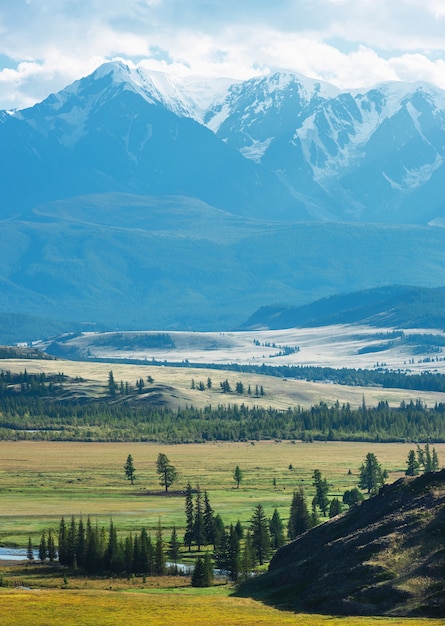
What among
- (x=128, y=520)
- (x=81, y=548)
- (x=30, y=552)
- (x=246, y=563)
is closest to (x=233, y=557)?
(x=246, y=563)

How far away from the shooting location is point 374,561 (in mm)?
92188

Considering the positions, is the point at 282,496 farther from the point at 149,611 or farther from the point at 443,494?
the point at 149,611

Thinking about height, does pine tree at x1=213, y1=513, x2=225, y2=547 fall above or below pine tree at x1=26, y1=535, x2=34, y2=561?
above

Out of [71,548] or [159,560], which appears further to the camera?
[71,548]

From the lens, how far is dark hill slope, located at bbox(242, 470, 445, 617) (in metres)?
87.4

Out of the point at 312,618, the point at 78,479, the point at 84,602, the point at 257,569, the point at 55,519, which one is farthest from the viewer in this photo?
the point at 78,479

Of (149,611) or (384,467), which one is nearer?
(149,611)

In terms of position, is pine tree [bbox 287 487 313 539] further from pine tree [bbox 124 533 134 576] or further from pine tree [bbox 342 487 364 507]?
pine tree [bbox 342 487 364 507]

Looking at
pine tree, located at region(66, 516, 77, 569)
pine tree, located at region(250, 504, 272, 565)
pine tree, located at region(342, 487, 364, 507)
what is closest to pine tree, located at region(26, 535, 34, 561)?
pine tree, located at region(66, 516, 77, 569)

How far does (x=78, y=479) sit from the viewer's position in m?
183

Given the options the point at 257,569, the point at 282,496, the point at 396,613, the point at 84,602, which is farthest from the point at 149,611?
the point at 282,496

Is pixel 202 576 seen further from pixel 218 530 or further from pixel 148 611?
pixel 218 530

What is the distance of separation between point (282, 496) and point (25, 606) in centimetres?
7523

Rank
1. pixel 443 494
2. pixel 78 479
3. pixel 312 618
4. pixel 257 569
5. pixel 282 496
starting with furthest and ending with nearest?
pixel 78 479 → pixel 282 496 → pixel 257 569 → pixel 443 494 → pixel 312 618
